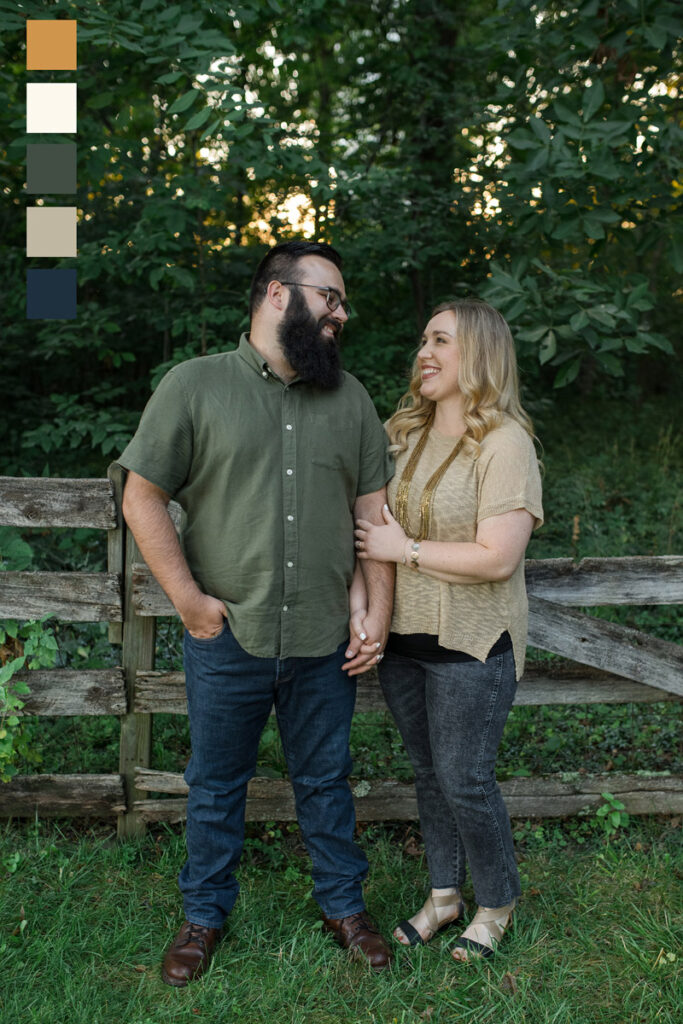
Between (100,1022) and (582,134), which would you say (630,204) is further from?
(100,1022)

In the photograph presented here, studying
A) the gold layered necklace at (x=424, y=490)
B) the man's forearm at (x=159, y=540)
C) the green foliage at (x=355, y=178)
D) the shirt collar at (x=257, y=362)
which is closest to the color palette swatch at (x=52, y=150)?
the green foliage at (x=355, y=178)

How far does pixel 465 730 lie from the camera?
2.52m

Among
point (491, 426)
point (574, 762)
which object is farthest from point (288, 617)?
point (574, 762)

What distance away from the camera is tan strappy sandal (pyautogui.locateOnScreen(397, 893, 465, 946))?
9.10ft

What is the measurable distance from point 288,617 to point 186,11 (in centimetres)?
325

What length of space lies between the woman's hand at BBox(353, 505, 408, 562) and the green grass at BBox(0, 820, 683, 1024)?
1.33 metres

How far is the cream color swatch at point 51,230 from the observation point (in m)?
5.30

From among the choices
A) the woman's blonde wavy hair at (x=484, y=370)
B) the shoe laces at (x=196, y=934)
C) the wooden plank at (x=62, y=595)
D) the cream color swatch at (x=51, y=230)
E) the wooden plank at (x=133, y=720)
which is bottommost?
the shoe laces at (x=196, y=934)

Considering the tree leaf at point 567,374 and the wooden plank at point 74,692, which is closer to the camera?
the wooden plank at point 74,692

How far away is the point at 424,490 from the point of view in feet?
8.37

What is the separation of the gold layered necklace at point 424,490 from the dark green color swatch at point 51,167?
132 inches

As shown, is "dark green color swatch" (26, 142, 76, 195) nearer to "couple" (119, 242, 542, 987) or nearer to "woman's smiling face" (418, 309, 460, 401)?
"couple" (119, 242, 542, 987)

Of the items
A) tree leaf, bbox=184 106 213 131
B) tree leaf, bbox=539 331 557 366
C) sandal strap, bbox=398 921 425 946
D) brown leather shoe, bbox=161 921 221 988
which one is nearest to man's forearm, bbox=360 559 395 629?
sandal strap, bbox=398 921 425 946

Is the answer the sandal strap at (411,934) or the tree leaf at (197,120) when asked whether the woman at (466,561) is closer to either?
the sandal strap at (411,934)
